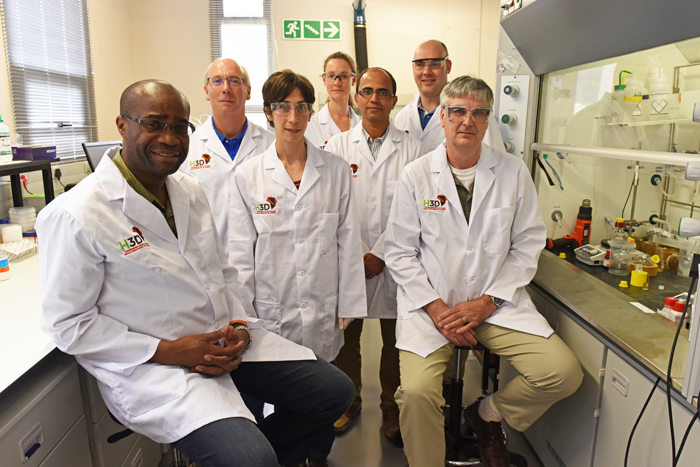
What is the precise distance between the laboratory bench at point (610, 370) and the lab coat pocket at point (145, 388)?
1.20m

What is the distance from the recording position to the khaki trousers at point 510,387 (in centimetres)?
151

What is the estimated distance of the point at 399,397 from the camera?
1.59m

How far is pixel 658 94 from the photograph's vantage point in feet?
6.03

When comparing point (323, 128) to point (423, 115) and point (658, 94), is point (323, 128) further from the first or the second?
point (658, 94)

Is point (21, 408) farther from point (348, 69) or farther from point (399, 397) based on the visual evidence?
point (348, 69)

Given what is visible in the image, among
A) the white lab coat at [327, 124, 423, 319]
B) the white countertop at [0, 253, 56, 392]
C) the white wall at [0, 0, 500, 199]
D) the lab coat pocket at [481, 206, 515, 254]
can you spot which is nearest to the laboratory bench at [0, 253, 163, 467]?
the white countertop at [0, 253, 56, 392]

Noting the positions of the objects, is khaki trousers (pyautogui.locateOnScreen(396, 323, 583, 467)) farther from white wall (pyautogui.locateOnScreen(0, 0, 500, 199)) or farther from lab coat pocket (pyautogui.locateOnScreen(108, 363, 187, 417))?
white wall (pyautogui.locateOnScreen(0, 0, 500, 199))

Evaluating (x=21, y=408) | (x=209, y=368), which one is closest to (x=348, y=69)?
(x=209, y=368)

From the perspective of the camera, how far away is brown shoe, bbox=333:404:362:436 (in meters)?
2.08

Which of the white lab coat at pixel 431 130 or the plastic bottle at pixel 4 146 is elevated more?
the white lab coat at pixel 431 130

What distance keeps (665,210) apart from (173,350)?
194cm

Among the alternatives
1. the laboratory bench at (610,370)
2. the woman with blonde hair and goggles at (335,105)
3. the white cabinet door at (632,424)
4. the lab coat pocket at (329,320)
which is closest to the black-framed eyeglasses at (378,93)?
the woman with blonde hair and goggles at (335,105)

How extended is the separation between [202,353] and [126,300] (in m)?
0.23

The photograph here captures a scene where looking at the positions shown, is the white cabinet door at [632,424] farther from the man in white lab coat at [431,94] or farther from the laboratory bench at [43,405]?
the laboratory bench at [43,405]
